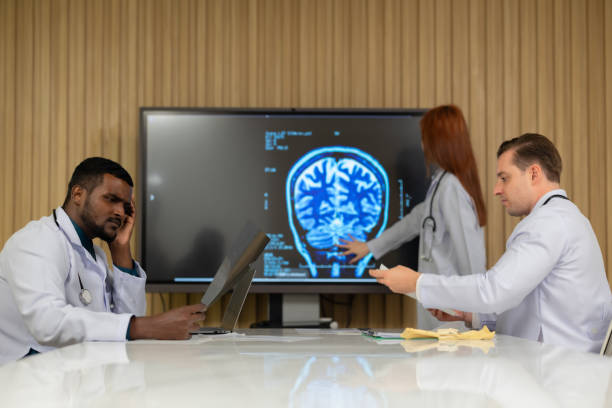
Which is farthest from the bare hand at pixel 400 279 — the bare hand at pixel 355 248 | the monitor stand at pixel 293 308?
the monitor stand at pixel 293 308

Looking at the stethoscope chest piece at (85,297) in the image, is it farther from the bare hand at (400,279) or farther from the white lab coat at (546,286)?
the white lab coat at (546,286)

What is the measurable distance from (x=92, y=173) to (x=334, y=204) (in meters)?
1.63

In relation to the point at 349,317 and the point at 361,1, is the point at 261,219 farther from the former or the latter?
the point at 361,1

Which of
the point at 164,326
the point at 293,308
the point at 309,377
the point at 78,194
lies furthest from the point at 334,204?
the point at 309,377

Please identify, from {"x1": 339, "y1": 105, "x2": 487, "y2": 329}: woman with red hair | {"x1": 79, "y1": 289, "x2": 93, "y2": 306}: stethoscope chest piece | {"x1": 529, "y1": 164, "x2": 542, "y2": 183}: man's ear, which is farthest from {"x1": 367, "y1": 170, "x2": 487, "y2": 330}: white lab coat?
{"x1": 79, "y1": 289, "x2": 93, "y2": 306}: stethoscope chest piece

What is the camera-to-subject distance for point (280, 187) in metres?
3.61

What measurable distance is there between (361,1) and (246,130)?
1075mm

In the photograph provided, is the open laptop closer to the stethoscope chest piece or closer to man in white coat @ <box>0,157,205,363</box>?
man in white coat @ <box>0,157,205,363</box>

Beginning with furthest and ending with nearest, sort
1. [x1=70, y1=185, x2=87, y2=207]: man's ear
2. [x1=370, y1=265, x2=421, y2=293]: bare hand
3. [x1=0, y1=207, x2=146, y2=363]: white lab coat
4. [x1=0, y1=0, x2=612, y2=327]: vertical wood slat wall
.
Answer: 1. [x1=0, y1=0, x2=612, y2=327]: vertical wood slat wall
2. [x1=70, y1=185, x2=87, y2=207]: man's ear
3. [x1=370, y1=265, x2=421, y2=293]: bare hand
4. [x1=0, y1=207, x2=146, y2=363]: white lab coat

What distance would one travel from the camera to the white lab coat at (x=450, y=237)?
A: 9.78ft

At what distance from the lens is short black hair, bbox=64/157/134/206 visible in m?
2.21

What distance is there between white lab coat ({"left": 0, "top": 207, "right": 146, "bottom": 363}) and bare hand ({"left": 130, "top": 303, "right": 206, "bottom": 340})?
1.3 inches

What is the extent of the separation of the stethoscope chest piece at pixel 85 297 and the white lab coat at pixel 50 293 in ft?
0.05

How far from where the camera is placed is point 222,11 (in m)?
3.90
